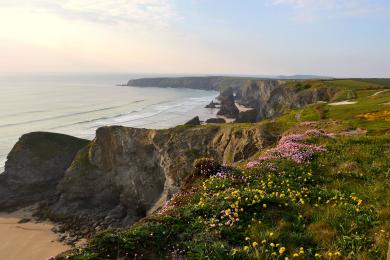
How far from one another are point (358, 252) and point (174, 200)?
7.21 meters

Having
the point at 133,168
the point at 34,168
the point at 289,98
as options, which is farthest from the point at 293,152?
the point at 289,98

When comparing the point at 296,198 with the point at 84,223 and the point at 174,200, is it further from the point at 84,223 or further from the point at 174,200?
the point at 84,223

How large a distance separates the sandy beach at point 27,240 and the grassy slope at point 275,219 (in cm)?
3350

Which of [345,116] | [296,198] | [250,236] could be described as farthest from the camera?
[345,116]

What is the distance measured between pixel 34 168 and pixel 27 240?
71.2 feet

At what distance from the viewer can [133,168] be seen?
57.2 m

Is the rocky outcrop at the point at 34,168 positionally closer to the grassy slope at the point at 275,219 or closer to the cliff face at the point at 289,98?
the grassy slope at the point at 275,219

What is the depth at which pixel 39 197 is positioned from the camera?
202ft

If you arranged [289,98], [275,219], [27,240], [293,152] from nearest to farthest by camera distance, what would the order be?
[275,219] < [293,152] < [27,240] < [289,98]

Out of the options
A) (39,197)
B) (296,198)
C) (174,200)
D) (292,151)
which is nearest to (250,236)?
(296,198)

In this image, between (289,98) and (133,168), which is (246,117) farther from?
(133,168)

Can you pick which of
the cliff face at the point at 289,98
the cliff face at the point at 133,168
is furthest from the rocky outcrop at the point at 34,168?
the cliff face at the point at 289,98

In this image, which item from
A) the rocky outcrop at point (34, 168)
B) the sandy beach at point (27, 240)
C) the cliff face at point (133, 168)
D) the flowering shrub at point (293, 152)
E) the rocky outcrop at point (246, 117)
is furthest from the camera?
the rocky outcrop at point (246, 117)

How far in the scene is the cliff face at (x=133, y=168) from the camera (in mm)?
50125
